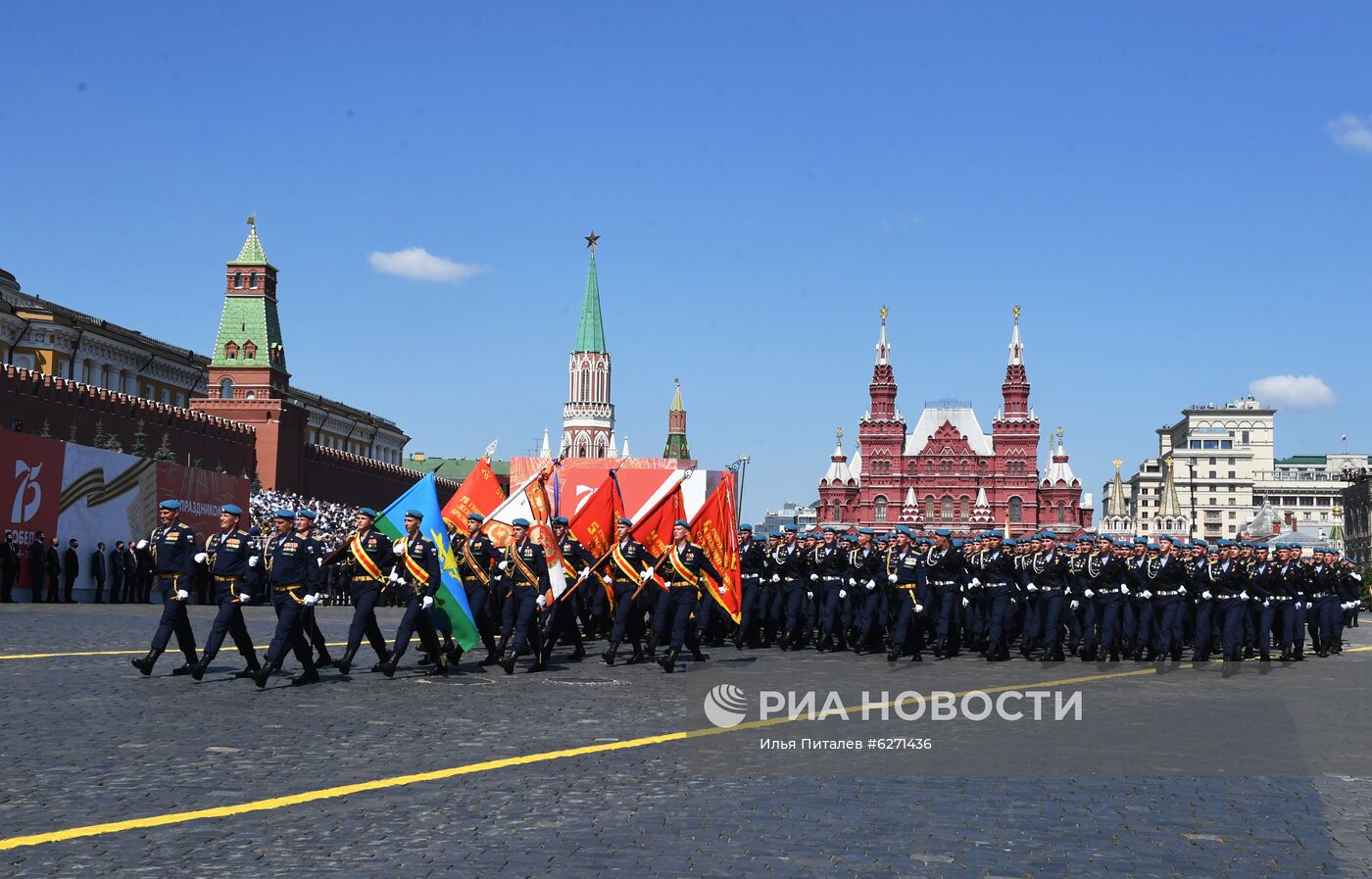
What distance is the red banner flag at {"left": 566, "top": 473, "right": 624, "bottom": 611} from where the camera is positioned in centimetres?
2052

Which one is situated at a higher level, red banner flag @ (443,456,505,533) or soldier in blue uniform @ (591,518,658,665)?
red banner flag @ (443,456,505,533)

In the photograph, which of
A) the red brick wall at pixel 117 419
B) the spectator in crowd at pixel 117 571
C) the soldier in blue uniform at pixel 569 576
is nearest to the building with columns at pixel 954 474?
the red brick wall at pixel 117 419

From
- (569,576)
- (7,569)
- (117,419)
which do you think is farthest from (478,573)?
(117,419)

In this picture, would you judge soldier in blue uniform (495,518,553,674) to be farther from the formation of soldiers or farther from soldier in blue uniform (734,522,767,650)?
soldier in blue uniform (734,522,767,650)

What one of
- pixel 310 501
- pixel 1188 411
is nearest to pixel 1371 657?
pixel 310 501

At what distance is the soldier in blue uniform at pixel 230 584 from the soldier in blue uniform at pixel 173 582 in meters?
0.28

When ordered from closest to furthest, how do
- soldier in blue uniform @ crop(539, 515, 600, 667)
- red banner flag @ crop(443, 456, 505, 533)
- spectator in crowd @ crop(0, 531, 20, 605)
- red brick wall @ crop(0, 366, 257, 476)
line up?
soldier in blue uniform @ crop(539, 515, 600, 667)
red banner flag @ crop(443, 456, 505, 533)
spectator in crowd @ crop(0, 531, 20, 605)
red brick wall @ crop(0, 366, 257, 476)

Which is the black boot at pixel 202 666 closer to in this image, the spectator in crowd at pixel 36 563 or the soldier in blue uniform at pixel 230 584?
the soldier in blue uniform at pixel 230 584

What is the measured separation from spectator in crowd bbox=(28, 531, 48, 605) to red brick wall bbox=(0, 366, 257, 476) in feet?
70.5

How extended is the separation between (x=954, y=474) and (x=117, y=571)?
324ft

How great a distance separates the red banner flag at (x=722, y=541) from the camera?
64.2 ft

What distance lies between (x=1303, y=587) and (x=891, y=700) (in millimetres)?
11917

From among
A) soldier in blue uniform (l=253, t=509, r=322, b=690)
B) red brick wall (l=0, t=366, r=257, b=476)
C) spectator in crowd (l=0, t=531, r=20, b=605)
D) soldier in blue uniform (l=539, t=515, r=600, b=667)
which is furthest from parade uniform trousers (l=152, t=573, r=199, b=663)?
red brick wall (l=0, t=366, r=257, b=476)

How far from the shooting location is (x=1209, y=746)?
10836 millimetres
